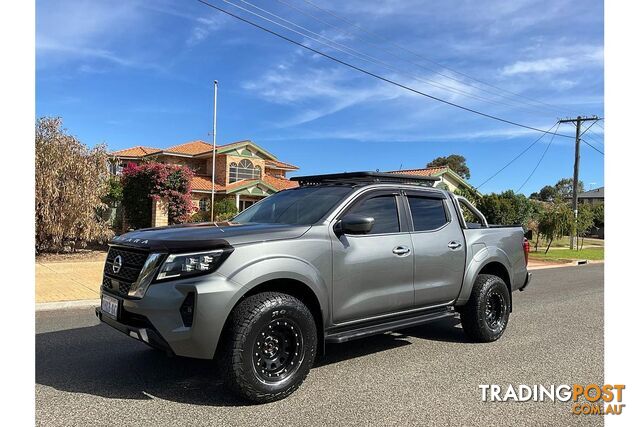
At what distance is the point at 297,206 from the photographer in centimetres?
507

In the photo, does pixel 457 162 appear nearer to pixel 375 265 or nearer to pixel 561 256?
pixel 561 256

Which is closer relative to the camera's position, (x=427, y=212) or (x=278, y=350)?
(x=278, y=350)

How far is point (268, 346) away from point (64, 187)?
1439cm

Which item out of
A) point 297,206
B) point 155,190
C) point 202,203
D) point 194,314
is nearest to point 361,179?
point 297,206

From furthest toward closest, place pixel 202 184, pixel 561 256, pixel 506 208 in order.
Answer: pixel 202 184 → pixel 506 208 → pixel 561 256

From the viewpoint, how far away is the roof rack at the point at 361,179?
540cm

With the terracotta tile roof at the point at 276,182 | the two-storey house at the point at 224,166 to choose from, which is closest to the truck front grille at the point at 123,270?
the two-storey house at the point at 224,166

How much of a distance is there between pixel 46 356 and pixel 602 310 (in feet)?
28.3

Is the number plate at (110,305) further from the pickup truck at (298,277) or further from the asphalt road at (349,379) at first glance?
the asphalt road at (349,379)

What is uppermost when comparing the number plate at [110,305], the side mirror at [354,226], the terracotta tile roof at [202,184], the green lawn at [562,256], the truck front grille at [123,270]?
the terracotta tile roof at [202,184]

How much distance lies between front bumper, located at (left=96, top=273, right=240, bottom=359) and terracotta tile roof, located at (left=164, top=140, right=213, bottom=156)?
3319cm

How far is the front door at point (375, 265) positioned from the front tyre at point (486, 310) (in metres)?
1.20

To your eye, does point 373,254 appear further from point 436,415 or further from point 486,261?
point 486,261
